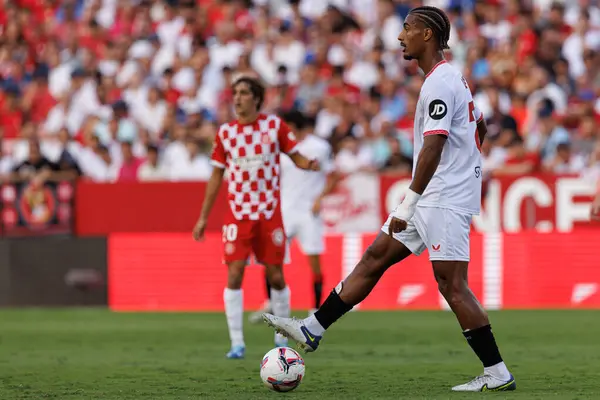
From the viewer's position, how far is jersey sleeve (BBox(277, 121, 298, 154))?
416 inches

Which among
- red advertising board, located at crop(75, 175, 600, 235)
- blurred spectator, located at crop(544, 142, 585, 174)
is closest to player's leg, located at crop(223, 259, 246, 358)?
red advertising board, located at crop(75, 175, 600, 235)

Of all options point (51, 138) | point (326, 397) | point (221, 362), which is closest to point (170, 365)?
point (221, 362)

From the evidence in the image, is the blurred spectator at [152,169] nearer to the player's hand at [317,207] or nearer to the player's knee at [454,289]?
the player's hand at [317,207]

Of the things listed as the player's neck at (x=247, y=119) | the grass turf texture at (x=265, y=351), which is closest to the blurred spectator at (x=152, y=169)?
the grass turf texture at (x=265, y=351)

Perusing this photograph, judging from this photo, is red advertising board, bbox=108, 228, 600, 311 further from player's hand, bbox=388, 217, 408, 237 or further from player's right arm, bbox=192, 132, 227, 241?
player's hand, bbox=388, 217, 408, 237

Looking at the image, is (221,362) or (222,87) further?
(222,87)

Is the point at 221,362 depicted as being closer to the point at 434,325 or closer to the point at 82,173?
the point at 434,325

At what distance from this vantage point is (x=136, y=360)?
10336 mm

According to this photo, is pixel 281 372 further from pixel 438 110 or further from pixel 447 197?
pixel 438 110

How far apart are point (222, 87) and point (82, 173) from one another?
3216mm

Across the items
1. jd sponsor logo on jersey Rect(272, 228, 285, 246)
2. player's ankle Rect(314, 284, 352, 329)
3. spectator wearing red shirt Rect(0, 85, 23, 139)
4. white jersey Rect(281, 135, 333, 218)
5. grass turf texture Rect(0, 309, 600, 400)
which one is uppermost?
spectator wearing red shirt Rect(0, 85, 23, 139)

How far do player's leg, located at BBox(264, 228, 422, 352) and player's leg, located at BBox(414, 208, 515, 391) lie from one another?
0.65ft

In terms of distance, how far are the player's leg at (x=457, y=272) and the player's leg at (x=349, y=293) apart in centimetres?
20

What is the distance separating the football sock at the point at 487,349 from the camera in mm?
7590
